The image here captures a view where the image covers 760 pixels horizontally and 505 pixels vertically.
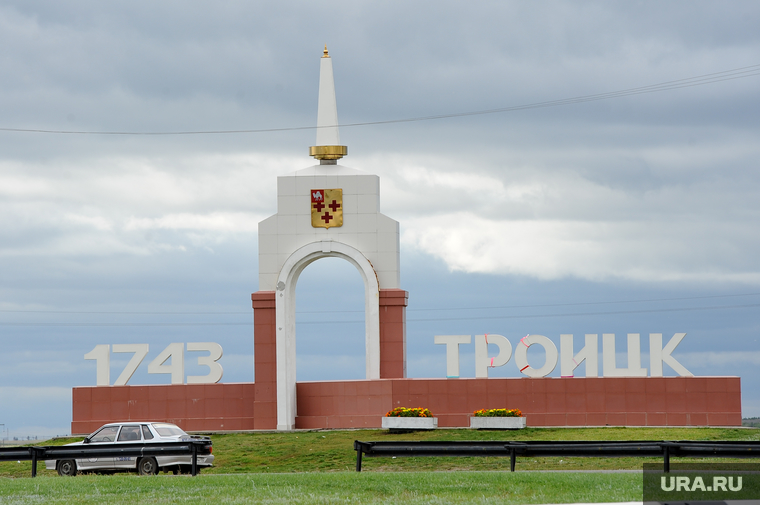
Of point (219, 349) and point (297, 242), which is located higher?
point (297, 242)

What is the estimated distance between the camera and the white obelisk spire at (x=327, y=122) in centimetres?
3734

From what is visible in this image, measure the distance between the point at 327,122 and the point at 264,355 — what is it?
30.1 ft

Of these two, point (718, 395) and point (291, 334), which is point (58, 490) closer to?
point (291, 334)

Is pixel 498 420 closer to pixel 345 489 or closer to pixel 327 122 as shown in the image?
pixel 327 122

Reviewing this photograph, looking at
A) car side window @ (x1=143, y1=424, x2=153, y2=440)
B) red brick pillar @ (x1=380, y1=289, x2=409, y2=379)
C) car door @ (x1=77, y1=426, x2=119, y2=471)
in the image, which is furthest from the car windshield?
red brick pillar @ (x1=380, y1=289, x2=409, y2=379)

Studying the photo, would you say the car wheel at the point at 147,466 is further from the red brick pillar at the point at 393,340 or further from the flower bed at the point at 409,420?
the red brick pillar at the point at 393,340

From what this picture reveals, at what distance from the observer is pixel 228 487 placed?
62.4ft

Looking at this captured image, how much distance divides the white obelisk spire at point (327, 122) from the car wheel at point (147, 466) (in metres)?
16.0

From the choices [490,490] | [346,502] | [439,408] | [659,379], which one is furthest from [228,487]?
[659,379]

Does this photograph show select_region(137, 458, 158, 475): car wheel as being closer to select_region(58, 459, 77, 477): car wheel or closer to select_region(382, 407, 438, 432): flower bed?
select_region(58, 459, 77, 477): car wheel

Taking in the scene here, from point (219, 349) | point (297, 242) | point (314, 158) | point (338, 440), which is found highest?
point (314, 158)

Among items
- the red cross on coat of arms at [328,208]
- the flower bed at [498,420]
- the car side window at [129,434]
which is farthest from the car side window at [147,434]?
the red cross on coat of arms at [328,208]

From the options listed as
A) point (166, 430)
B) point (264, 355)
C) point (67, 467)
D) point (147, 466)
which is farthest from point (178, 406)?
point (147, 466)

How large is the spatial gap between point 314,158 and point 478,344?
9306 millimetres
